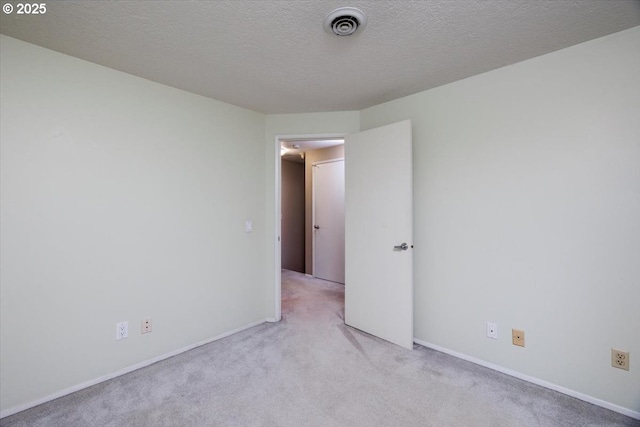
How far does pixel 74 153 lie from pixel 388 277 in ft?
8.53

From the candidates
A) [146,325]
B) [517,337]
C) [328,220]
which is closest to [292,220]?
[328,220]

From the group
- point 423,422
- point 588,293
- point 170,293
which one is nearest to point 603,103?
point 588,293

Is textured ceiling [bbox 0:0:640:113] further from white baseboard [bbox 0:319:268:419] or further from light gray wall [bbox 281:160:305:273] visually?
light gray wall [bbox 281:160:305:273]

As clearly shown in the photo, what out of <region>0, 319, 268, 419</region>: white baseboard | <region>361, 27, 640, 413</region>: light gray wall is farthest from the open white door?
<region>0, 319, 268, 419</region>: white baseboard

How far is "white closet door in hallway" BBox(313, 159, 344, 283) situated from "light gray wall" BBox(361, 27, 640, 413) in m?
2.26

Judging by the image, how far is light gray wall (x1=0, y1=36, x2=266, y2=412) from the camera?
1752mm

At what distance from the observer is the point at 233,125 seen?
286 cm

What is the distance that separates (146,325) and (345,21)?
255 cm

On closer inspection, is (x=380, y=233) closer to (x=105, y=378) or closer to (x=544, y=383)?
(x=544, y=383)

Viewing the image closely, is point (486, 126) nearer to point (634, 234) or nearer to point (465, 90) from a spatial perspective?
point (465, 90)

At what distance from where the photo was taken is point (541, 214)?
1.98 m

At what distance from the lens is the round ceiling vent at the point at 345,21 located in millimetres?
1467

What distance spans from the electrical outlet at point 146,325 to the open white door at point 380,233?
1804 mm

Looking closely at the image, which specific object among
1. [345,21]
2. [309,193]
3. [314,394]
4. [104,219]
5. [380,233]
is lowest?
[314,394]
